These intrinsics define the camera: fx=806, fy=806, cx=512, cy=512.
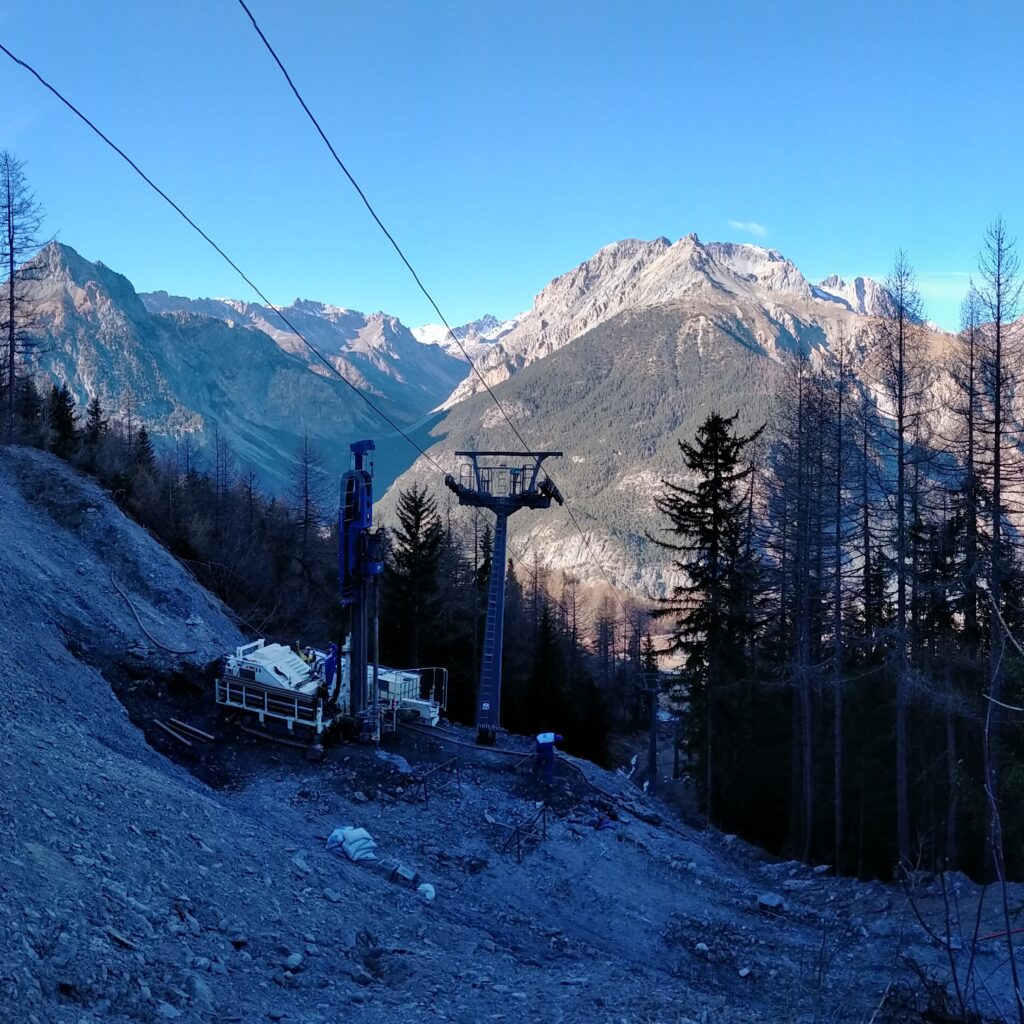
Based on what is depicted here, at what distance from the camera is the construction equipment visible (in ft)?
54.4

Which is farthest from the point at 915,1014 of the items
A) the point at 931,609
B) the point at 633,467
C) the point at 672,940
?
the point at 633,467

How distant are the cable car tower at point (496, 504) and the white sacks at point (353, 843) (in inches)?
263

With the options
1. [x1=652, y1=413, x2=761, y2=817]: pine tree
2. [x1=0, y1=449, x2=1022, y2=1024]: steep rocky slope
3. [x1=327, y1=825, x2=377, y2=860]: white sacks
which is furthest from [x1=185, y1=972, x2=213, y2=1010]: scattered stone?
[x1=652, y1=413, x2=761, y2=817]: pine tree

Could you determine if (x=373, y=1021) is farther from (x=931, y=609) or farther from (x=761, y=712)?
(x=761, y=712)

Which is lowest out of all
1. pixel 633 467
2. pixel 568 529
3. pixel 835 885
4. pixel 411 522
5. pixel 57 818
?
pixel 835 885

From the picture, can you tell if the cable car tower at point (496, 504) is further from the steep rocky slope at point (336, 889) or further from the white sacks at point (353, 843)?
the white sacks at point (353, 843)

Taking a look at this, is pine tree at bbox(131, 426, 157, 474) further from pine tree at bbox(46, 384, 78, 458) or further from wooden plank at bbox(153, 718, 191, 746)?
wooden plank at bbox(153, 718, 191, 746)

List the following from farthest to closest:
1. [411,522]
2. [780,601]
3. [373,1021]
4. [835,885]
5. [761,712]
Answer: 1. [411,522]
2. [761,712]
3. [780,601]
4. [835,885]
5. [373,1021]

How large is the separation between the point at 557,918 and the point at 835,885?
7.74 m

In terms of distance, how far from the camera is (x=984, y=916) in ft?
45.5

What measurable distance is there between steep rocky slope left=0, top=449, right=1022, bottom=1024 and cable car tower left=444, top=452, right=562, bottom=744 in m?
1.93

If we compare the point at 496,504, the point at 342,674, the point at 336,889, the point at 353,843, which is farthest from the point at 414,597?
the point at 336,889

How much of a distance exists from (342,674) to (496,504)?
5843 mm

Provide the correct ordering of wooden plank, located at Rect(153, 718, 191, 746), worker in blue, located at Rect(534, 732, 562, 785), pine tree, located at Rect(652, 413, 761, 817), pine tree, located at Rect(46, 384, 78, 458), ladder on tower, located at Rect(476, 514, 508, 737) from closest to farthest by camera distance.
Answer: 1. wooden plank, located at Rect(153, 718, 191, 746)
2. worker in blue, located at Rect(534, 732, 562, 785)
3. ladder on tower, located at Rect(476, 514, 508, 737)
4. pine tree, located at Rect(652, 413, 761, 817)
5. pine tree, located at Rect(46, 384, 78, 458)
